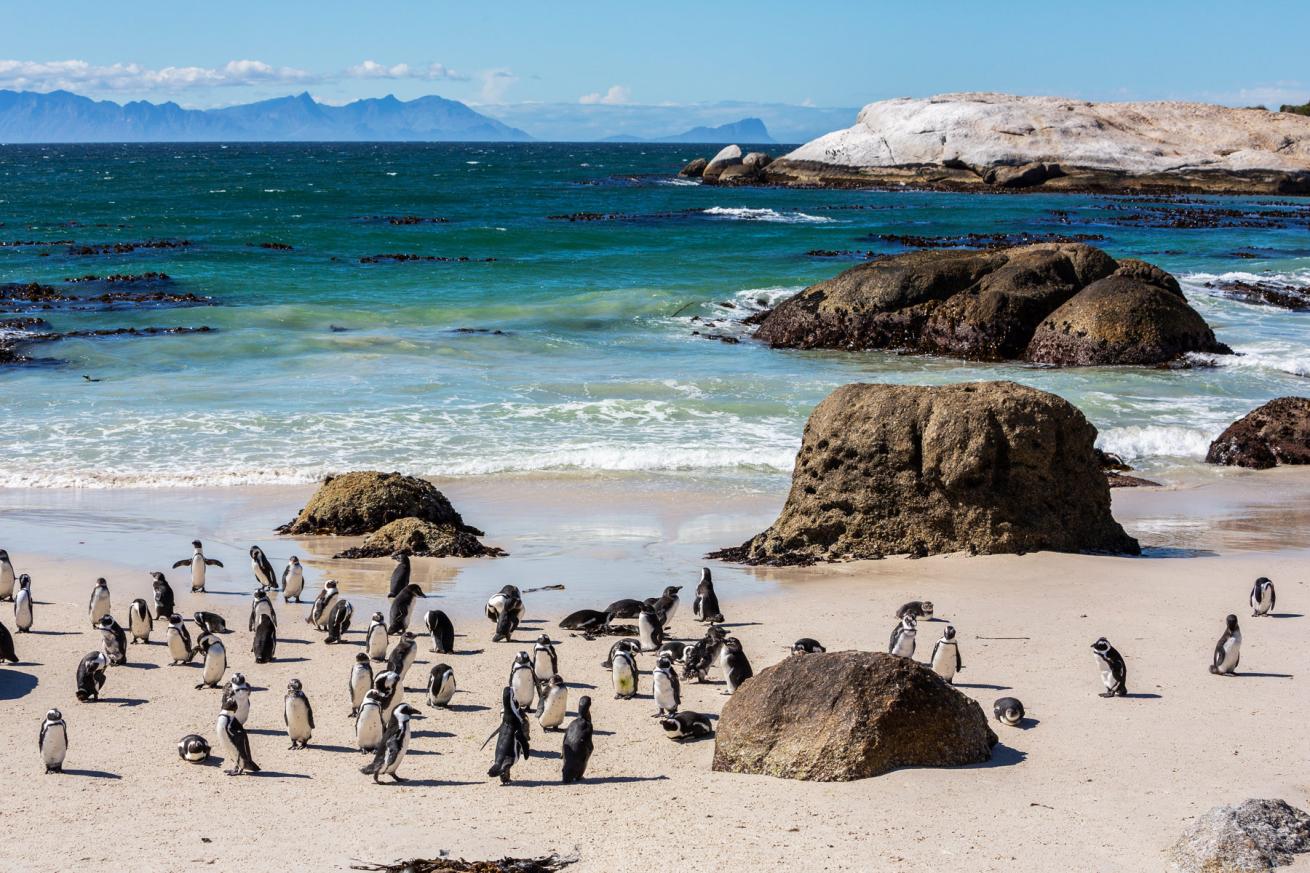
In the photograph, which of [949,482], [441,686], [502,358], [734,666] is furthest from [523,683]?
[502,358]

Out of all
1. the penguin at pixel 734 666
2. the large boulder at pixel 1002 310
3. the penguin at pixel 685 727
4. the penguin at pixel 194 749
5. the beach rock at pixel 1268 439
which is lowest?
the penguin at pixel 194 749

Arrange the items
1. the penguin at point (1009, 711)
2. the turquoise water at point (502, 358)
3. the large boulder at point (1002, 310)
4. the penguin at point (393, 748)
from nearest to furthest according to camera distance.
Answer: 1. the penguin at point (393, 748)
2. the penguin at point (1009, 711)
3. the turquoise water at point (502, 358)
4. the large boulder at point (1002, 310)

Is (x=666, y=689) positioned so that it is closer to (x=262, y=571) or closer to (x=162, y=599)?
(x=162, y=599)

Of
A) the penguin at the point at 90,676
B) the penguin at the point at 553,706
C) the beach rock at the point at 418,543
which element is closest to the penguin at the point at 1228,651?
the penguin at the point at 553,706

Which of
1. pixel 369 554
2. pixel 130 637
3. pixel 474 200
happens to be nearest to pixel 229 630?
pixel 130 637

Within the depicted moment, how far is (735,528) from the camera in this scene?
50.2ft

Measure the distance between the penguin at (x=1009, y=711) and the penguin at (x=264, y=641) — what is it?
17.3 ft

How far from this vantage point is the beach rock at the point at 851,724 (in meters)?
7.93

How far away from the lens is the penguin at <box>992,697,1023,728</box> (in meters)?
8.80

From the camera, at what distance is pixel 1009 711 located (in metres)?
8.79

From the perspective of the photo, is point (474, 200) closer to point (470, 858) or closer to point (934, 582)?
point (934, 582)

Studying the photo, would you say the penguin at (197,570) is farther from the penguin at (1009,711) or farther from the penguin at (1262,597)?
the penguin at (1262,597)

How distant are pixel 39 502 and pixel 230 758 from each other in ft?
31.4

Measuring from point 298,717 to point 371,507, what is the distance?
623 centimetres
